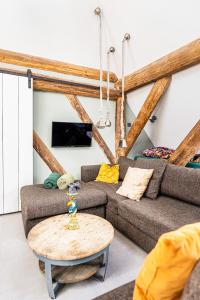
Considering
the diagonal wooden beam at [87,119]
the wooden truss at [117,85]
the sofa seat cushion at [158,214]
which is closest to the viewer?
the sofa seat cushion at [158,214]

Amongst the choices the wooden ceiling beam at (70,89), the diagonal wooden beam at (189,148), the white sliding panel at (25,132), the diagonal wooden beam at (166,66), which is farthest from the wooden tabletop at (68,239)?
the wooden ceiling beam at (70,89)

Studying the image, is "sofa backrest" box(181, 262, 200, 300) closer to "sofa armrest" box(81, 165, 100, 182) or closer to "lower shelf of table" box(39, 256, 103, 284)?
"lower shelf of table" box(39, 256, 103, 284)

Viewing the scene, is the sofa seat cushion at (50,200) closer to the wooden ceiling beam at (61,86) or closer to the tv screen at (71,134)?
the tv screen at (71,134)

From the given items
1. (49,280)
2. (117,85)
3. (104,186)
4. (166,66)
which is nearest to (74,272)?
(49,280)

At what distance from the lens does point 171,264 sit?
1.99 feet

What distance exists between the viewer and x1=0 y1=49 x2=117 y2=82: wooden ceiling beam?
9.98 feet

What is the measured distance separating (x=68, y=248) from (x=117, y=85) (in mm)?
3390

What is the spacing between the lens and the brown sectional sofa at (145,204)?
1970mm

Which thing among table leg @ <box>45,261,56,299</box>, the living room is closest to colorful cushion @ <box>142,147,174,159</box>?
the living room

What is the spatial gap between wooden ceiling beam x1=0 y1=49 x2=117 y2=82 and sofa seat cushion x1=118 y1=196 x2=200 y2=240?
261cm

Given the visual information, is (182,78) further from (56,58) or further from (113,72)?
(56,58)

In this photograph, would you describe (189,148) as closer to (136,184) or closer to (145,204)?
(136,184)

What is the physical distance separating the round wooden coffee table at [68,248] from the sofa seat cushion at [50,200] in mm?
427

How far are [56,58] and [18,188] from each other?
2348mm
